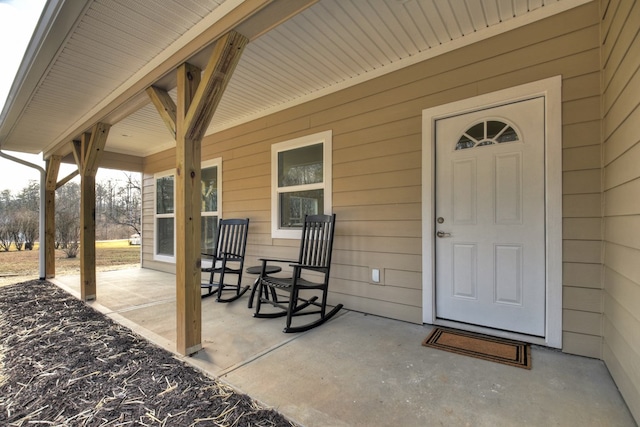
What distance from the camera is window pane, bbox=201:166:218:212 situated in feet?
15.6

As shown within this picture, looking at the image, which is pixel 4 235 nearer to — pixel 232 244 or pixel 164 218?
pixel 164 218

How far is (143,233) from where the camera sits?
630 cm

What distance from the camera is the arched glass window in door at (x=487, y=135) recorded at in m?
2.26

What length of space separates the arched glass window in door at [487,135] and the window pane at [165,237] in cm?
536

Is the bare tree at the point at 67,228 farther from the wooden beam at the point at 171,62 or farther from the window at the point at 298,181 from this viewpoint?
the window at the point at 298,181

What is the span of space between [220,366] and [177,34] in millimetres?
2369

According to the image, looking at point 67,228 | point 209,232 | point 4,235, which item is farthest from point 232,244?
point 4,235

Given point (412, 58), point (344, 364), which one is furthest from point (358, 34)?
point (344, 364)

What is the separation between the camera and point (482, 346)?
214 centimetres

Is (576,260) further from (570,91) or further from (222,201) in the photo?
(222,201)

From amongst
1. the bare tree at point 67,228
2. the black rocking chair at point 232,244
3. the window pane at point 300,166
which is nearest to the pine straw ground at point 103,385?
the black rocking chair at point 232,244

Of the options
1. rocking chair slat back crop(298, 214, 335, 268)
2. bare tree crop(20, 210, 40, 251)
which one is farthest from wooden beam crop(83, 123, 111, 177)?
bare tree crop(20, 210, 40, 251)

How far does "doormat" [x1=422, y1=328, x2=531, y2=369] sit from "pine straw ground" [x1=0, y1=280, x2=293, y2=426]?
4.56 ft

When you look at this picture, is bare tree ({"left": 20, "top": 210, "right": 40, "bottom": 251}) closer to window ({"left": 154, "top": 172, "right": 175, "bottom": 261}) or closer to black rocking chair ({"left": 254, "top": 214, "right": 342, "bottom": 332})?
window ({"left": 154, "top": 172, "right": 175, "bottom": 261})
